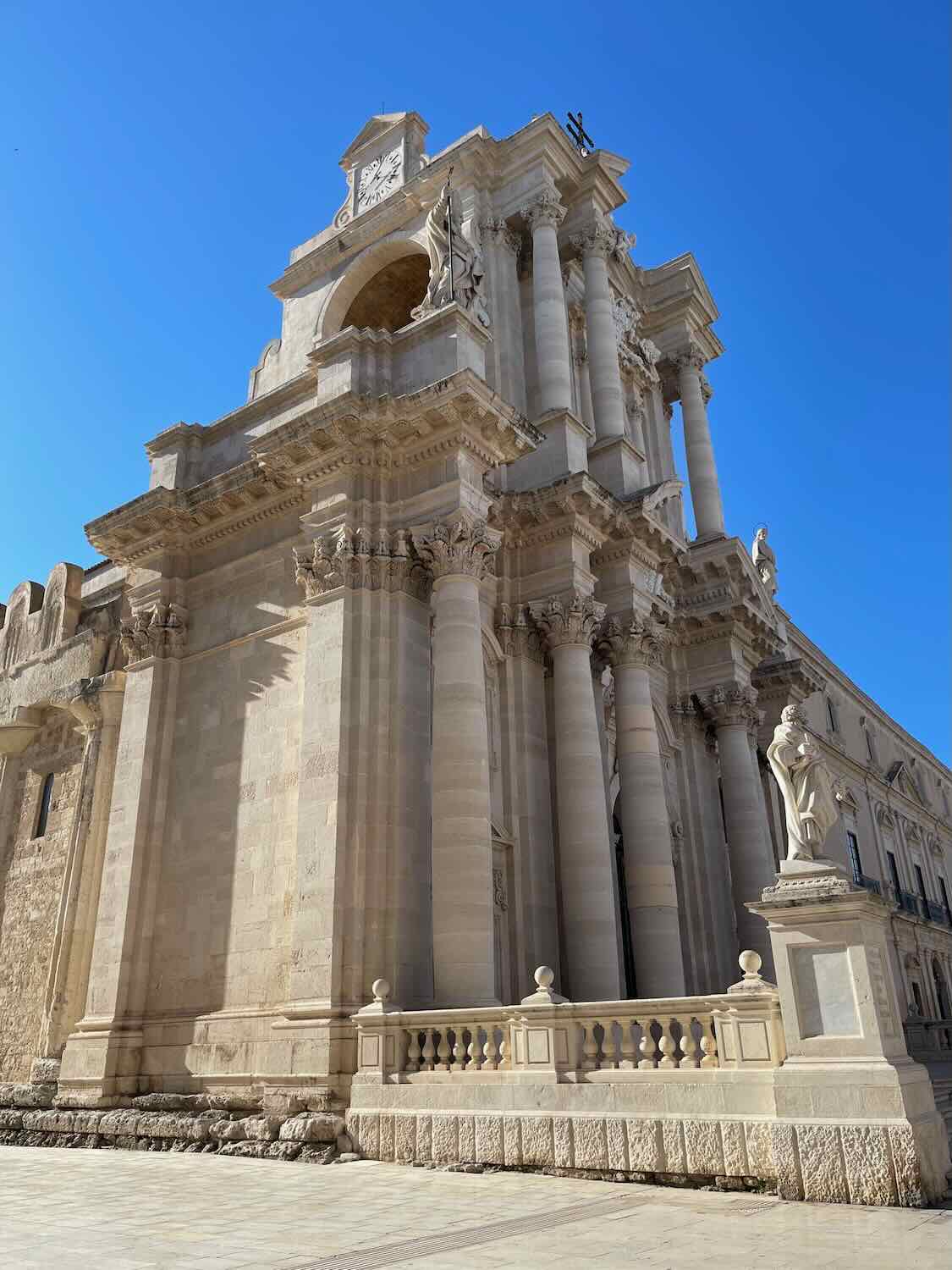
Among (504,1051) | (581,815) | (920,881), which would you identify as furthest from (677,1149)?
(920,881)

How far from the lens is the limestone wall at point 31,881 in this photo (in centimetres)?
2009

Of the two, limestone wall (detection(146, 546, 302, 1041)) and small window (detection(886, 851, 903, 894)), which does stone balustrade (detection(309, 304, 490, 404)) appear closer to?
limestone wall (detection(146, 546, 302, 1041))

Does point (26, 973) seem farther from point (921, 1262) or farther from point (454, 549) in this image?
point (921, 1262)

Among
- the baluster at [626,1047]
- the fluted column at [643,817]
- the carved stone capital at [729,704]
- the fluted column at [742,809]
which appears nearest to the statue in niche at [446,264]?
the fluted column at [643,817]

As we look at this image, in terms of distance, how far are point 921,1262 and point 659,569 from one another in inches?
677

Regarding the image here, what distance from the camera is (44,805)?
22.6m

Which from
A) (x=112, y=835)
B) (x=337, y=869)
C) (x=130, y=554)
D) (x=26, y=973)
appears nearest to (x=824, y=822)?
(x=337, y=869)

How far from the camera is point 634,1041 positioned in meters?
12.5

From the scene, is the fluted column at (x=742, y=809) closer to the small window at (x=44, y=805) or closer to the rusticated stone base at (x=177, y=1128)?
the rusticated stone base at (x=177, y=1128)

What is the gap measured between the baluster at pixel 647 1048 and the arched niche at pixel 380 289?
54.0 feet

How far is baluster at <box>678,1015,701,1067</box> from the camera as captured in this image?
407 inches

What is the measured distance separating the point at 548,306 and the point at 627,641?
7693 millimetres

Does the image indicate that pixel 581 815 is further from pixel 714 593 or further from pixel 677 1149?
pixel 714 593

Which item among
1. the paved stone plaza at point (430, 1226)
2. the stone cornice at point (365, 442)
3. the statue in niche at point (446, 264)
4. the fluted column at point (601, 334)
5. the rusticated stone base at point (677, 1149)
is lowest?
the paved stone plaza at point (430, 1226)
